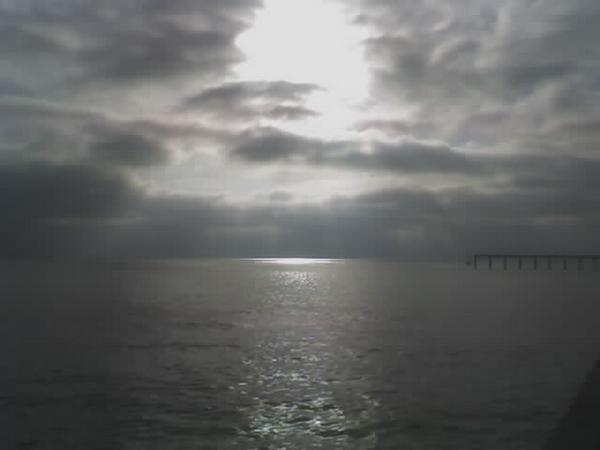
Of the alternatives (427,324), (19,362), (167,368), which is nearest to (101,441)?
(167,368)

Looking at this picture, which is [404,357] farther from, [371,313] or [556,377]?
[371,313]

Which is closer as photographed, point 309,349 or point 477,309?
point 309,349

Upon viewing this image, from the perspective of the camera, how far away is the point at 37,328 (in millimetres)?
48344

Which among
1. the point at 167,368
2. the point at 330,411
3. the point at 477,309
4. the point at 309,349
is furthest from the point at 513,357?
the point at 477,309

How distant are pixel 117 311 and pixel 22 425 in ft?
159

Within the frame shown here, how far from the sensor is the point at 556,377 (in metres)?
28.5

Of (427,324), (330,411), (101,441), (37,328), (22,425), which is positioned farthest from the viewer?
(427,324)

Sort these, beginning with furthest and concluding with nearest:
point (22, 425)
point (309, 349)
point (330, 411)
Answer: point (309, 349)
point (330, 411)
point (22, 425)

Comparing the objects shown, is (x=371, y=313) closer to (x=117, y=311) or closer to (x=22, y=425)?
(x=117, y=311)

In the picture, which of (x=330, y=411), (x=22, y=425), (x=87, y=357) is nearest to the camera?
(x=22, y=425)

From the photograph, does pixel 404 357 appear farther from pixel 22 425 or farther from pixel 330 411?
pixel 22 425

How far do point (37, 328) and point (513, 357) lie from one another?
1503 inches

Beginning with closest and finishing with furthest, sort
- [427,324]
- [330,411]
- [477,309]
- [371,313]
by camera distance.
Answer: [330,411], [427,324], [371,313], [477,309]

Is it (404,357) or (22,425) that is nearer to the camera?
(22,425)
